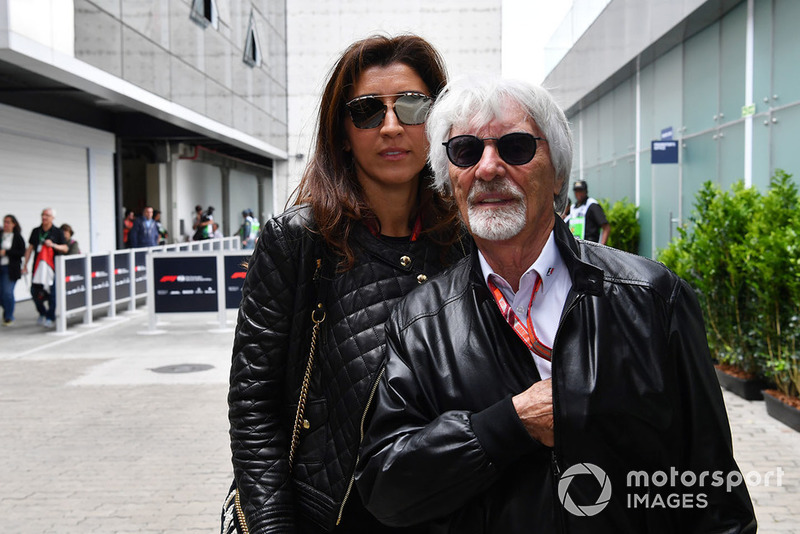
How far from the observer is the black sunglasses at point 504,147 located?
1856 mm

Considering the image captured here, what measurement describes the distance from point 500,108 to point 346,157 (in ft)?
2.49

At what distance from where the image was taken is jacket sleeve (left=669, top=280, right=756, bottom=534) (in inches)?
66.0

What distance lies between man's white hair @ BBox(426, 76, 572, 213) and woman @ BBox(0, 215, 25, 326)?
46.7ft

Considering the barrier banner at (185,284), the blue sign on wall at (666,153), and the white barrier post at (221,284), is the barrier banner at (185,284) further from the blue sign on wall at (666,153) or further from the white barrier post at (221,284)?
the blue sign on wall at (666,153)

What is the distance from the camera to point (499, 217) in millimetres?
1854

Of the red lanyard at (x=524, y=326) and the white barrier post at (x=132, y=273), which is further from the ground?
the red lanyard at (x=524, y=326)

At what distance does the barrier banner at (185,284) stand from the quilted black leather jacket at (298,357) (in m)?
12.0

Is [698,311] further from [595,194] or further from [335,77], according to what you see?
[595,194]

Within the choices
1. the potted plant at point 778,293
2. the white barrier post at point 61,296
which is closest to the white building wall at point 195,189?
the white barrier post at point 61,296

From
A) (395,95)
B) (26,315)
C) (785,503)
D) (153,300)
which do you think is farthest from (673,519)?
(26,315)

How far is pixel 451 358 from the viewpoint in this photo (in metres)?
1.80

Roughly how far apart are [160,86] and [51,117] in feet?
8.79

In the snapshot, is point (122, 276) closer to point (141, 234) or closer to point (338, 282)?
point (141, 234)

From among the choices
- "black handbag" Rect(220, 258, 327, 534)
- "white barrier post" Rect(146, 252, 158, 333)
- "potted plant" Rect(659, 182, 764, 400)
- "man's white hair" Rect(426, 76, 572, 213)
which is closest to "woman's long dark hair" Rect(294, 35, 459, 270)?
"black handbag" Rect(220, 258, 327, 534)
